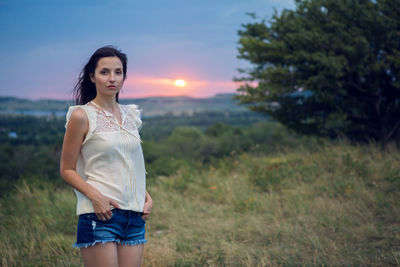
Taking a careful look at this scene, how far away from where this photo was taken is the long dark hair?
2.12 metres

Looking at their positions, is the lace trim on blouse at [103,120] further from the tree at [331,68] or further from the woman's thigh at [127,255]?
the tree at [331,68]

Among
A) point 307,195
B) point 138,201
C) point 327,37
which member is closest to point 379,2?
point 327,37

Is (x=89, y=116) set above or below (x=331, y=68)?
below

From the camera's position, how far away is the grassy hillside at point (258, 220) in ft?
12.3

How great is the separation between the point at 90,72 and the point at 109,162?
2.09 ft

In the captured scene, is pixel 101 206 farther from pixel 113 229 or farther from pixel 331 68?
pixel 331 68

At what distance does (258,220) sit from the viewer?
4.89 meters

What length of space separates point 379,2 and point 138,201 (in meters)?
8.64

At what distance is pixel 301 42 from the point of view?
28.5 feet

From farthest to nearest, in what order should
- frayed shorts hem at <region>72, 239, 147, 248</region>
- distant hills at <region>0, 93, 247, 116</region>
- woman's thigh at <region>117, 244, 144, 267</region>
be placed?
distant hills at <region>0, 93, 247, 116</region>, woman's thigh at <region>117, 244, 144, 267</region>, frayed shorts hem at <region>72, 239, 147, 248</region>

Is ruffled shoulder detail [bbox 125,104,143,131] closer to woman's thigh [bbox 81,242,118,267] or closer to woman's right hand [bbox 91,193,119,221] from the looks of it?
woman's right hand [bbox 91,193,119,221]

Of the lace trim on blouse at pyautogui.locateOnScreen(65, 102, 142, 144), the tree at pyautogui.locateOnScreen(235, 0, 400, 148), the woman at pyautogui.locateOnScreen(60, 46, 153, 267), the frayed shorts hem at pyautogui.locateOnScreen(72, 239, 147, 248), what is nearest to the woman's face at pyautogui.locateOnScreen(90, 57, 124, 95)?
the woman at pyautogui.locateOnScreen(60, 46, 153, 267)

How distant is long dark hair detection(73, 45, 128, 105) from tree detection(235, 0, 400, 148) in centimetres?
698

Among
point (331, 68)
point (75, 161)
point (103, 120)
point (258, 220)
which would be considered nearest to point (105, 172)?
point (75, 161)
